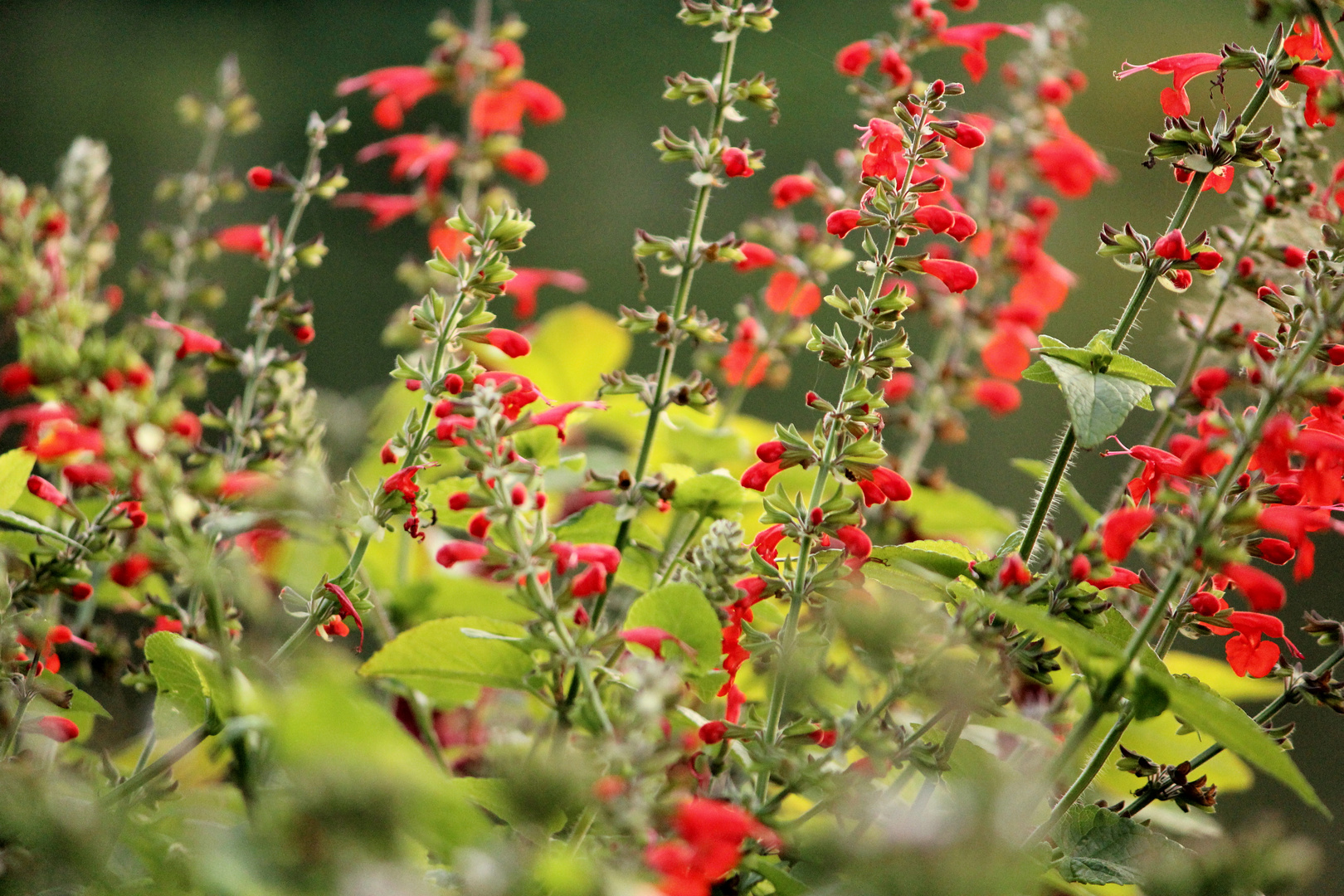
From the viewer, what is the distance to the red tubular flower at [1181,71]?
58cm

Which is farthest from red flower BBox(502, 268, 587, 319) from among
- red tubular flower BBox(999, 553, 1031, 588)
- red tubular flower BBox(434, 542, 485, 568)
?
red tubular flower BBox(999, 553, 1031, 588)

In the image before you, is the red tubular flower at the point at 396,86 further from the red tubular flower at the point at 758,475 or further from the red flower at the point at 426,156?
the red tubular flower at the point at 758,475

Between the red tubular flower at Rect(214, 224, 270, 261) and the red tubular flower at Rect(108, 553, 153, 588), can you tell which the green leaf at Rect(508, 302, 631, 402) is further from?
the red tubular flower at Rect(108, 553, 153, 588)

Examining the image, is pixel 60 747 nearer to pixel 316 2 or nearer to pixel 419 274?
pixel 419 274

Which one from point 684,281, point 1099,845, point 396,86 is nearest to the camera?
point 1099,845

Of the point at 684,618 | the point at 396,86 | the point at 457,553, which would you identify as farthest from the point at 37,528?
the point at 396,86

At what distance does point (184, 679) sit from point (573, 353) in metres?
0.60

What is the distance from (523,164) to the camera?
1.01 meters

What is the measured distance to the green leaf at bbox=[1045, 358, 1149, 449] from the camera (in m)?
0.48

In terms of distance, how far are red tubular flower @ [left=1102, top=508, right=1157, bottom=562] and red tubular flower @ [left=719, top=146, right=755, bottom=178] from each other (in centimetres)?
25

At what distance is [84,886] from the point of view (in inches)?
14.2

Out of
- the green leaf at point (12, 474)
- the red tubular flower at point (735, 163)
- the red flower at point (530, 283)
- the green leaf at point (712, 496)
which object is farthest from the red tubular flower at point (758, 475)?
the red flower at point (530, 283)

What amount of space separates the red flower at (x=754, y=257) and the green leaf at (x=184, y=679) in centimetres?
37

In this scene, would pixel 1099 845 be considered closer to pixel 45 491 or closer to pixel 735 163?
pixel 735 163
